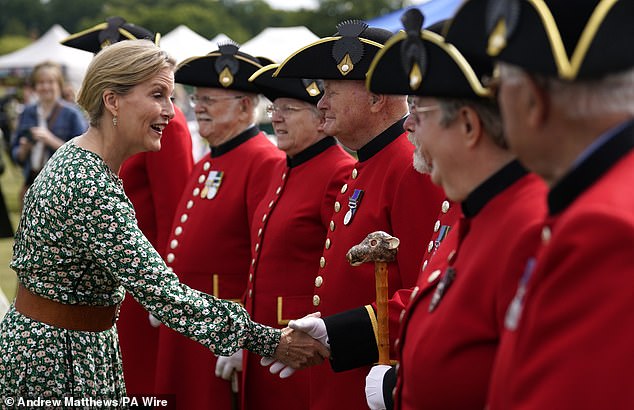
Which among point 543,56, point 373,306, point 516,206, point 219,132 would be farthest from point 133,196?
point 543,56

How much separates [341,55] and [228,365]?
1.86 metres

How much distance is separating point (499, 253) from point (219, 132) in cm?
373

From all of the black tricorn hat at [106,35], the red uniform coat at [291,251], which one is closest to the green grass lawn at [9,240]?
the black tricorn hat at [106,35]

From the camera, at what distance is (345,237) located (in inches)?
163

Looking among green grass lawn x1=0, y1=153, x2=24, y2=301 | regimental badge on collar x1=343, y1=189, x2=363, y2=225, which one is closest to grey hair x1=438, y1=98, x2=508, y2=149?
regimental badge on collar x1=343, y1=189, x2=363, y2=225

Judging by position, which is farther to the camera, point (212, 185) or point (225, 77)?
point (225, 77)

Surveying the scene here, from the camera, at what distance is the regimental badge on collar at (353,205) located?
418 centimetres

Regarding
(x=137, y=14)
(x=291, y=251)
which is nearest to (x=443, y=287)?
(x=291, y=251)

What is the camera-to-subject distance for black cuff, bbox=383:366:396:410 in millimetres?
3398

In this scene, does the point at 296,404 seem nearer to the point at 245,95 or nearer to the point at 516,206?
the point at 245,95

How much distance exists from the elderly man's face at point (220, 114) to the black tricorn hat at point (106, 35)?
85 cm

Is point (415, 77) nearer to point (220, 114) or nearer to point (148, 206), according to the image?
point (220, 114)

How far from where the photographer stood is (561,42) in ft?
6.46

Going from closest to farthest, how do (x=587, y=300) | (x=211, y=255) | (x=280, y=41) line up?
1. (x=587, y=300)
2. (x=211, y=255)
3. (x=280, y=41)
